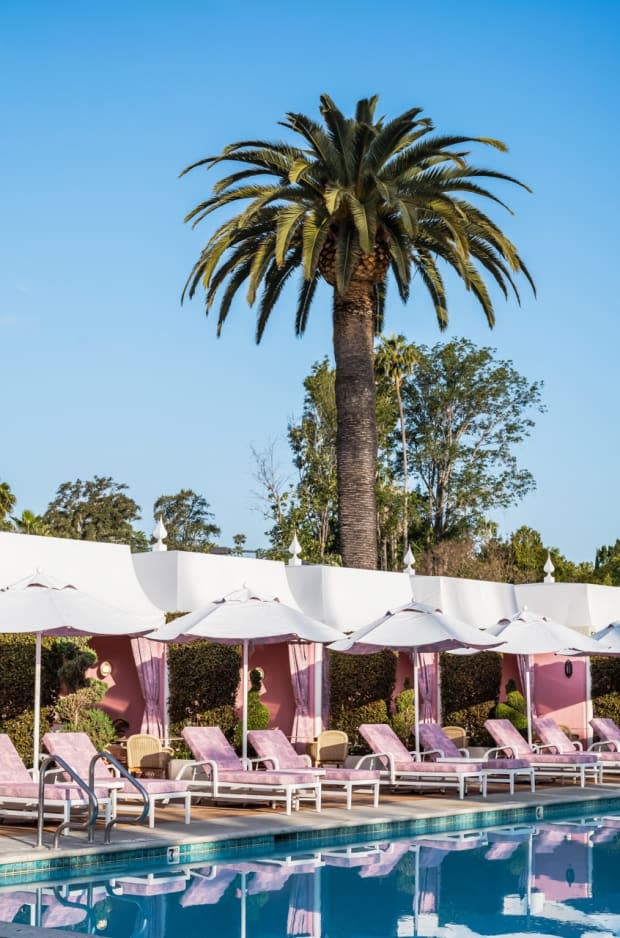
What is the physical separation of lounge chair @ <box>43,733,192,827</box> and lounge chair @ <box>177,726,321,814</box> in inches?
43.6

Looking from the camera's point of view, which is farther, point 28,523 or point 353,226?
point 28,523

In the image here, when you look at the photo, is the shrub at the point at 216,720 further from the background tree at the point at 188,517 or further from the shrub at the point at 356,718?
the background tree at the point at 188,517

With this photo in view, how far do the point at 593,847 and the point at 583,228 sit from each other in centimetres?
1586

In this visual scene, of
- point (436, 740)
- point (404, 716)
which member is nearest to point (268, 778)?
point (436, 740)

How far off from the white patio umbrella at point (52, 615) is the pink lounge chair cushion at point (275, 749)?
2480 millimetres

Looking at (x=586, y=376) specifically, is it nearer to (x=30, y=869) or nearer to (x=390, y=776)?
(x=390, y=776)

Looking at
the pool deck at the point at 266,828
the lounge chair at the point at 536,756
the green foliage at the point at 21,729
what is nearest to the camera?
the pool deck at the point at 266,828

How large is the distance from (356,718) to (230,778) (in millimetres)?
8064

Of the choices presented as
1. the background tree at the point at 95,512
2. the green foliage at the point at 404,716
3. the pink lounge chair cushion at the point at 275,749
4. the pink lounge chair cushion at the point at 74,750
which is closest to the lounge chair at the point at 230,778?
the pink lounge chair cushion at the point at 275,749

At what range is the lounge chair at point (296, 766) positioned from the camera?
16.5 m

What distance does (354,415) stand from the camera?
25.3 m

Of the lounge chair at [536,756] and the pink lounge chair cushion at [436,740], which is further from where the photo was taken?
the lounge chair at [536,756]

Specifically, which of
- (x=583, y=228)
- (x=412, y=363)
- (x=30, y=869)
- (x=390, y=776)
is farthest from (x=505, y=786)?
(x=412, y=363)

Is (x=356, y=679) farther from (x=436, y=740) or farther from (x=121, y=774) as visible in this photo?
→ (x=121, y=774)
